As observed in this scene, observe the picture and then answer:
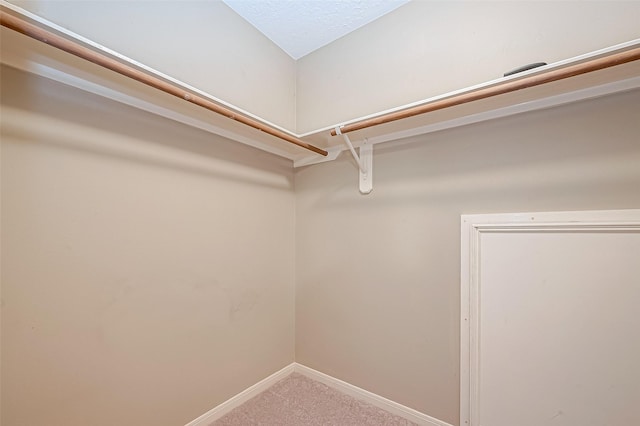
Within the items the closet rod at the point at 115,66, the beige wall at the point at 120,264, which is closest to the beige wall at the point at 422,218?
the beige wall at the point at 120,264

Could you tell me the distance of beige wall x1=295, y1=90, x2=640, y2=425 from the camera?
3.57 ft

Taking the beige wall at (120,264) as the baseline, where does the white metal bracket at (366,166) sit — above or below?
above

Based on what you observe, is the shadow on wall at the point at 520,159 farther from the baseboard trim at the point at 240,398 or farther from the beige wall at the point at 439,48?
the baseboard trim at the point at 240,398

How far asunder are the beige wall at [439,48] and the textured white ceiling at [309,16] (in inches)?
2.3

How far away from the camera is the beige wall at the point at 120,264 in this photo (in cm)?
94

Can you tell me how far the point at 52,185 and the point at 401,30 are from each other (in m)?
1.88

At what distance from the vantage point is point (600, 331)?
1.04 metres

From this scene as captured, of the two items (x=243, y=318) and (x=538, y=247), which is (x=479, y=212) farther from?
(x=243, y=318)

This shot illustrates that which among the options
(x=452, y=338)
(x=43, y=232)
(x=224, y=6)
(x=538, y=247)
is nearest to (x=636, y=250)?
(x=538, y=247)

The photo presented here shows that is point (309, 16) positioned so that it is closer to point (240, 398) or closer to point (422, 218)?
point (422, 218)

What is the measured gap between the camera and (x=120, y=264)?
1150 mm

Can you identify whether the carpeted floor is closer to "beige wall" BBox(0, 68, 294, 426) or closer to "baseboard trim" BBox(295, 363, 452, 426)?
"baseboard trim" BBox(295, 363, 452, 426)

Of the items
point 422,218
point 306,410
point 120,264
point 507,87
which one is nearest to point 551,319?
point 422,218

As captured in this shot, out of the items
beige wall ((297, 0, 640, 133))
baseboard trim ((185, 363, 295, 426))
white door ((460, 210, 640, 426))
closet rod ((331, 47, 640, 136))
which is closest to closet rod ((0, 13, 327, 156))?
closet rod ((331, 47, 640, 136))
